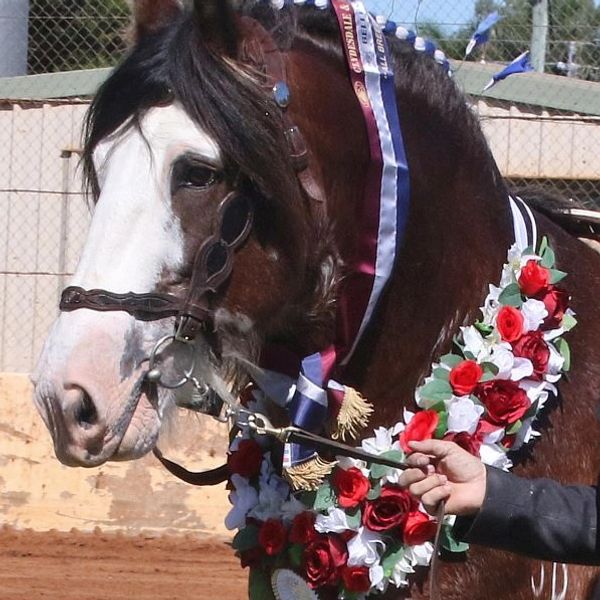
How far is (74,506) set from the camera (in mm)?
7156

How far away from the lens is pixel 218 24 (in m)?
2.82

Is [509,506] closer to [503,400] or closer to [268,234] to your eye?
[503,400]

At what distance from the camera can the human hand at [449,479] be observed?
225 cm

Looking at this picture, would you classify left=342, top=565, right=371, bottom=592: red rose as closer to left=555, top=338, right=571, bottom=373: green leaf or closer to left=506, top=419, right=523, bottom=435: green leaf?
left=506, top=419, right=523, bottom=435: green leaf

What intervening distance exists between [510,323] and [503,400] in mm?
191

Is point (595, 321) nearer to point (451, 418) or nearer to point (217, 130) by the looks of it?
point (451, 418)

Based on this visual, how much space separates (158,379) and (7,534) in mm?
4820

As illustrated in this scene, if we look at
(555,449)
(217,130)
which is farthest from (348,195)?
(555,449)

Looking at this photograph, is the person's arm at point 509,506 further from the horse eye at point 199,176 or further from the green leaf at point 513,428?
the horse eye at point 199,176

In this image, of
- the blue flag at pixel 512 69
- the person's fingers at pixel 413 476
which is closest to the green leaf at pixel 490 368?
the person's fingers at pixel 413 476

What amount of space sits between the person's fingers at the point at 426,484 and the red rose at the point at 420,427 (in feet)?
2.06

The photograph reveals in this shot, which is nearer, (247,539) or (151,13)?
(151,13)

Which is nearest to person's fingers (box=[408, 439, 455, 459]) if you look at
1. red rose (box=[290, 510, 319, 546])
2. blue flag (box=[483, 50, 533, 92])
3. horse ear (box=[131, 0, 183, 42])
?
red rose (box=[290, 510, 319, 546])

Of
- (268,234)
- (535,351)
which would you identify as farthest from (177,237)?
(535,351)
